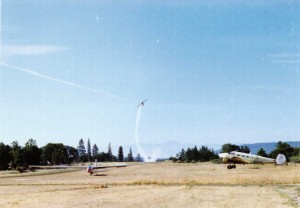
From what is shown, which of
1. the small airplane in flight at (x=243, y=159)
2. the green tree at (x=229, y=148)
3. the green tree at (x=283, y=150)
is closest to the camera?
the small airplane in flight at (x=243, y=159)

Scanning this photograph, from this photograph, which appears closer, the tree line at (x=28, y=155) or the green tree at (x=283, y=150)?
the tree line at (x=28, y=155)

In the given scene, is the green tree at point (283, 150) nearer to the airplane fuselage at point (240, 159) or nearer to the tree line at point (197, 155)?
the tree line at point (197, 155)

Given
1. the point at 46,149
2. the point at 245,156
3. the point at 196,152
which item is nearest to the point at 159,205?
the point at 245,156

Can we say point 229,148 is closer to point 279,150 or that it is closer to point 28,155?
point 279,150

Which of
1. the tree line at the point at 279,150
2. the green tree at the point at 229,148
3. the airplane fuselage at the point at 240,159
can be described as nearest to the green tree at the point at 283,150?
the tree line at the point at 279,150

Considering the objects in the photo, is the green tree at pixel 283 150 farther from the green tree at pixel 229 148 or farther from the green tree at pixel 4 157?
the green tree at pixel 4 157

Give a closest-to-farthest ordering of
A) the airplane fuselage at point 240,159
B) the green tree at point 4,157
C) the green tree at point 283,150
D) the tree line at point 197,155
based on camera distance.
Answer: the airplane fuselage at point 240,159 < the green tree at point 4,157 < the green tree at point 283,150 < the tree line at point 197,155

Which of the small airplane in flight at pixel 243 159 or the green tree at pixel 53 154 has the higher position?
the green tree at pixel 53 154

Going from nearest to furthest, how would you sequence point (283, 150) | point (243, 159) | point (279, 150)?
point (243, 159), point (283, 150), point (279, 150)

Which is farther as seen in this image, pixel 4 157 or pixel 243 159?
pixel 4 157

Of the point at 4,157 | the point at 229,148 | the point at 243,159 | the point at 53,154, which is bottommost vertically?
the point at 243,159

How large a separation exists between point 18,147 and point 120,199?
10754cm

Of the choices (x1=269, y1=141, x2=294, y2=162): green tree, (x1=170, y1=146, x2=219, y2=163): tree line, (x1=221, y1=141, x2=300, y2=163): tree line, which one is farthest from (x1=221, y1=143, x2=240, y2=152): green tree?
(x1=170, y1=146, x2=219, y2=163): tree line

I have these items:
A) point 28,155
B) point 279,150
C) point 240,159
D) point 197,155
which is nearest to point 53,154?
point 28,155
